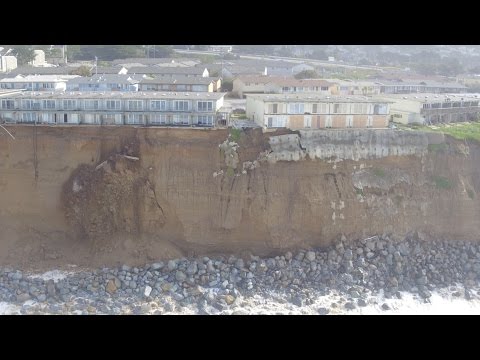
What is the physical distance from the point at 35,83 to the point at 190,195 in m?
15.9

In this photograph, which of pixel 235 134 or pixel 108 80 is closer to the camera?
pixel 235 134

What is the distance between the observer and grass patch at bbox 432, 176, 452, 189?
93.0 ft

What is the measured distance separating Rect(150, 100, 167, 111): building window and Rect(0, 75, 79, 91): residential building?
9.49 m

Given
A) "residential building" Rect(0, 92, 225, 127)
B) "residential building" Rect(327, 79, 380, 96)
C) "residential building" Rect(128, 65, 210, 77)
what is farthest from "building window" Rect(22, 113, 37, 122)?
"residential building" Rect(327, 79, 380, 96)

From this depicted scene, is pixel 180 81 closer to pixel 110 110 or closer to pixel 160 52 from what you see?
pixel 110 110

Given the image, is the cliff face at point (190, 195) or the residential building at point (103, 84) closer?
the cliff face at point (190, 195)

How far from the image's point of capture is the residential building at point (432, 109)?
3347cm

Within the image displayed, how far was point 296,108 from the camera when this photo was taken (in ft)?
93.8

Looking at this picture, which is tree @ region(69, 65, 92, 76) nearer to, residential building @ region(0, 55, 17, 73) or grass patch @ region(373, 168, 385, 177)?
residential building @ region(0, 55, 17, 73)

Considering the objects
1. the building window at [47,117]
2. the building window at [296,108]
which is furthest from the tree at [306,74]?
the building window at [47,117]

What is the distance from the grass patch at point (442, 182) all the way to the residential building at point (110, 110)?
1219cm

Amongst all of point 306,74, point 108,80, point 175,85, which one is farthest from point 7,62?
point 306,74

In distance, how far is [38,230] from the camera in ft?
86.7

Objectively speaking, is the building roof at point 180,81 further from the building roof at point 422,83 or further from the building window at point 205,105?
the building roof at point 422,83
